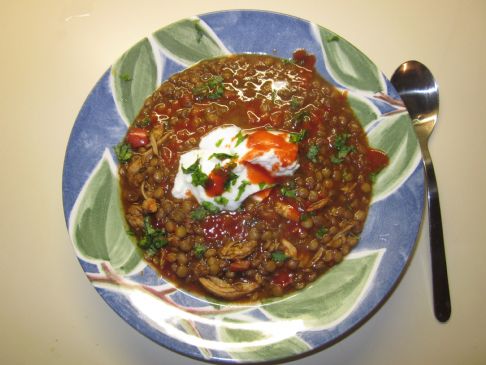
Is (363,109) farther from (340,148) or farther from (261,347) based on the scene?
(261,347)

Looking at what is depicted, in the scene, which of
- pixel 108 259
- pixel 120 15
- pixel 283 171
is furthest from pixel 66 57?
pixel 283 171

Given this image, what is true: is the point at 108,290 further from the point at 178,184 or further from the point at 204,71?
the point at 204,71

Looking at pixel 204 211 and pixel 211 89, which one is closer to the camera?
pixel 204 211

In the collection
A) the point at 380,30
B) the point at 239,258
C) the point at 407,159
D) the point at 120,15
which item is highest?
the point at 120,15

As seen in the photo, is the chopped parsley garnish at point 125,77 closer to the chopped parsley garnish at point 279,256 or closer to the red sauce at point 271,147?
the red sauce at point 271,147

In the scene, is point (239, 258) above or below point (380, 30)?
below

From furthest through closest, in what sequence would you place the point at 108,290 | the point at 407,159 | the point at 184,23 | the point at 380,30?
the point at 380,30 → the point at 184,23 → the point at 407,159 → the point at 108,290

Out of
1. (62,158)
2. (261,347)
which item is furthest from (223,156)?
(62,158)
